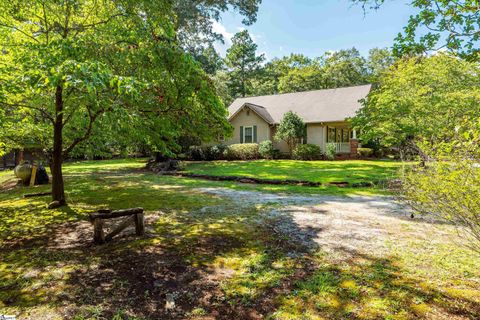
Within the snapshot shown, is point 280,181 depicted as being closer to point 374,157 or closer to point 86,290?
point 86,290

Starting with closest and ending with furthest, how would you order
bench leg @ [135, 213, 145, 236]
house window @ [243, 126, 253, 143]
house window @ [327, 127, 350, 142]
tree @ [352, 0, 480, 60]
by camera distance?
bench leg @ [135, 213, 145, 236] → tree @ [352, 0, 480, 60] → house window @ [327, 127, 350, 142] → house window @ [243, 126, 253, 143]

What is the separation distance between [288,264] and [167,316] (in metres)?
1.84

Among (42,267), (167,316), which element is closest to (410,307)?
(167,316)

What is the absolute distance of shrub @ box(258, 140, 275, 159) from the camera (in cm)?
2361

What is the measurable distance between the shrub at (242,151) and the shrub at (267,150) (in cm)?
60

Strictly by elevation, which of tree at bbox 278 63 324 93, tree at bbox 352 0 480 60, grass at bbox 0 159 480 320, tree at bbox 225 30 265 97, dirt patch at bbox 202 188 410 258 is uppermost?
tree at bbox 225 30 265 97

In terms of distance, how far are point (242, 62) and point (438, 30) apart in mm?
44083

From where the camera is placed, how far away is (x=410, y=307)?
9.73ft

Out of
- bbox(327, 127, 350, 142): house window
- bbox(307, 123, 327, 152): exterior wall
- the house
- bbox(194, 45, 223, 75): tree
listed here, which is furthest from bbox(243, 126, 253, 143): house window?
bbox(194, 45, 223, 75): tree

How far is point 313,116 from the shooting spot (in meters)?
24.0

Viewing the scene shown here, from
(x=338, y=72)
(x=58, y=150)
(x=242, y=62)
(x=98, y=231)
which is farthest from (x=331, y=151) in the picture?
(x=242, y=62)

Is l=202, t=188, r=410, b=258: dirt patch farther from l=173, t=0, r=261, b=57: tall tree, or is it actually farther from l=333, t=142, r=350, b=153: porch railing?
l=333, t=142, r=350, b=153: porch railing

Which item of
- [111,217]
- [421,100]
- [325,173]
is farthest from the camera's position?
[325,173]

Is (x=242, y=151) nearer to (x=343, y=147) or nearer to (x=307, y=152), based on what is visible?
(x=307, y=152)
